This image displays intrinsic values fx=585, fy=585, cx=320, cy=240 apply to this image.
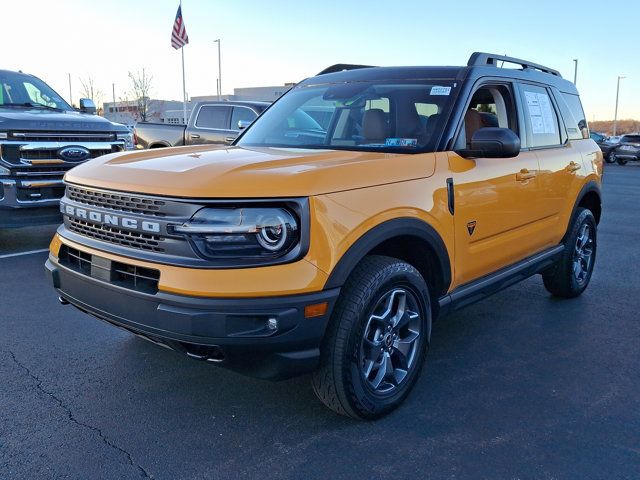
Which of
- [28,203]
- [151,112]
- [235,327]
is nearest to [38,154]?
[28,203]

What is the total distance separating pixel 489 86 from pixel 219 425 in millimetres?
2823

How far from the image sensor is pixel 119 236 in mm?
2859

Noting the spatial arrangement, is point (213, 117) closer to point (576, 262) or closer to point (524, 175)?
point (576, 262)

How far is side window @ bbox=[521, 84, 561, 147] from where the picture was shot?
171 inches

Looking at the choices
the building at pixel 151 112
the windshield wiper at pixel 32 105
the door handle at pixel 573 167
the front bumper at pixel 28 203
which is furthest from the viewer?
the building at pixel 151 112

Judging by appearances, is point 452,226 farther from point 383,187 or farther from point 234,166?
point 234,166

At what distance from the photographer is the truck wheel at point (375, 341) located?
2.77 metres

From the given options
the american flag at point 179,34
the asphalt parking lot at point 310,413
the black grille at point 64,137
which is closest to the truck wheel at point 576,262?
the asphalt parking lot at point 310,413

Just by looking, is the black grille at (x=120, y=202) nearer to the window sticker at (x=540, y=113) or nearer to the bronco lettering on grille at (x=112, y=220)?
the bronco lettering on grille at (x=112, y=220)

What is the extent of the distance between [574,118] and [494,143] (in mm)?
2297

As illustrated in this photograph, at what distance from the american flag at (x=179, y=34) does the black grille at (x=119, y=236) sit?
24.7 metres

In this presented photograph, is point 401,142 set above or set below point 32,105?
below

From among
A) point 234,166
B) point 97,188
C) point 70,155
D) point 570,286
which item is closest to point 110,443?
point 97,188

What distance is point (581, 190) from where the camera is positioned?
16.4 feet
